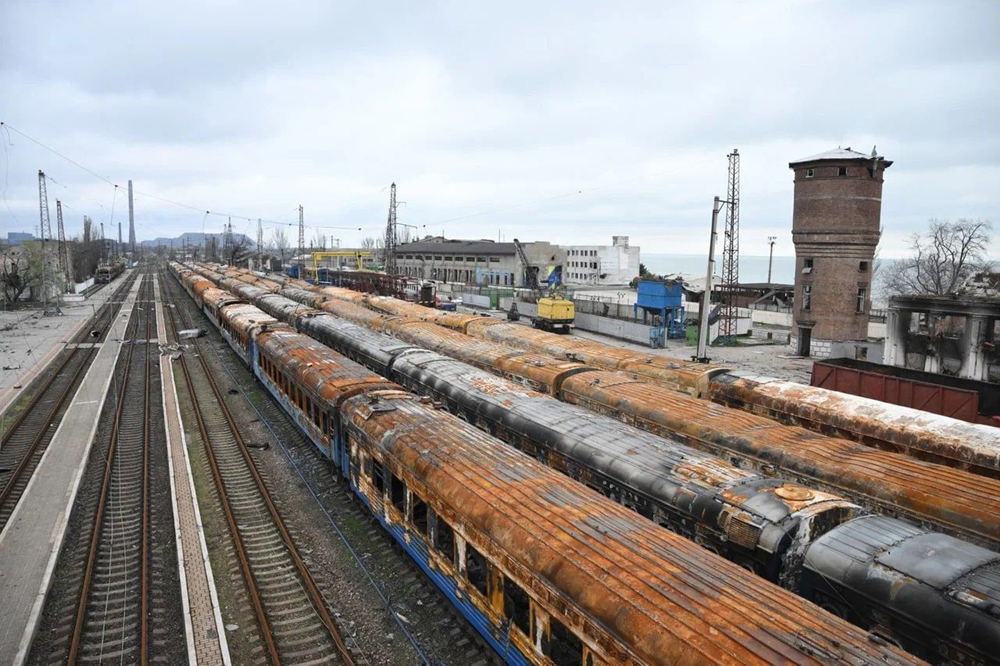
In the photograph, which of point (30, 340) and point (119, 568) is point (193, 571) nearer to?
point (119, 568)

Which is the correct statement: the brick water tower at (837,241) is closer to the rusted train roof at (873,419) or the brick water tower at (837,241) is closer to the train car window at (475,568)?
the rusted train roof at (873,419)

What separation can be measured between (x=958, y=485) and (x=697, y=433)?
15.0 feet

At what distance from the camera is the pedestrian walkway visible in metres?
9.97

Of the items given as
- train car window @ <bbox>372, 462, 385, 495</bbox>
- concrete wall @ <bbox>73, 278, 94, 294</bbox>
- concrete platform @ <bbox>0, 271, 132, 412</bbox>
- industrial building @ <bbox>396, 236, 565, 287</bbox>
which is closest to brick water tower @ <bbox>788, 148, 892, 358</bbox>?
train car window @ <bbox>372, 462, 385, 495</bbox>

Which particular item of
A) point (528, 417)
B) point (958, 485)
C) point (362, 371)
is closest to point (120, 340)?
point (362, 371)

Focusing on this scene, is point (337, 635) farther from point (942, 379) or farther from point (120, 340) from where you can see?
point (120, 340)

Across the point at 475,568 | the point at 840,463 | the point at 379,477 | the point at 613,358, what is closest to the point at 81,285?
the point at 613,358

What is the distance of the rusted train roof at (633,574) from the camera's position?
5598 mm

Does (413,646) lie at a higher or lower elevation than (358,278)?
lower

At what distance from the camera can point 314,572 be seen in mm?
12391

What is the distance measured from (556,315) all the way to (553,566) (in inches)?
1605

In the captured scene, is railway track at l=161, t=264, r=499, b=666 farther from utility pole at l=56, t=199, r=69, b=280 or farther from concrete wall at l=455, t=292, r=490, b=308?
utility pole at l=56, t=199, r=69, b=280

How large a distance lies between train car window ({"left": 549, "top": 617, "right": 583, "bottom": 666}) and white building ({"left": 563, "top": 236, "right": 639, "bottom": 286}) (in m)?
99.2

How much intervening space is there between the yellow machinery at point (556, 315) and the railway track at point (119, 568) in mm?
31490
